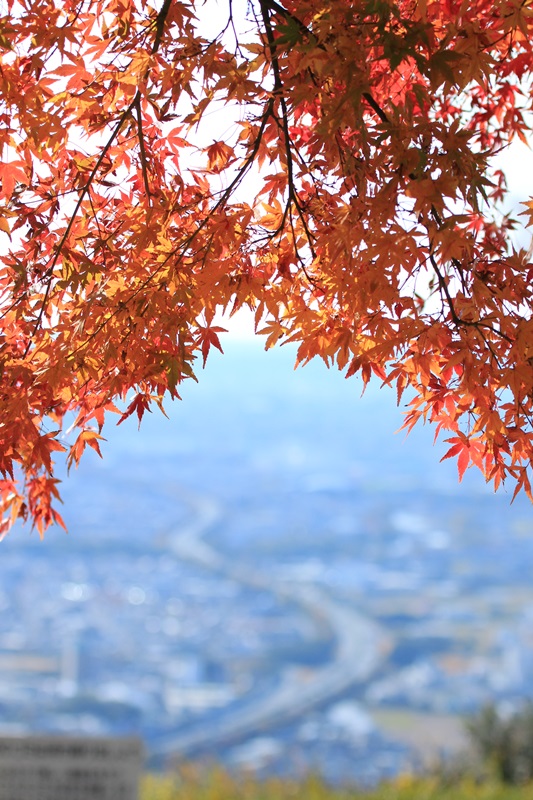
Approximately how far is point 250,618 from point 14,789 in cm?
882

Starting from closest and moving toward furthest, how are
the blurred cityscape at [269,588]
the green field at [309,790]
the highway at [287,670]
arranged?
the green field at [309,790] → the highway at [287,670] → the blurred cityscape at [269,588]

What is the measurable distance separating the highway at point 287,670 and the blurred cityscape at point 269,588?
0.09 ft

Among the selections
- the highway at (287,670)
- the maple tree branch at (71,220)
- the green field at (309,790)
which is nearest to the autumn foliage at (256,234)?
the maple tree branch at (71,220)

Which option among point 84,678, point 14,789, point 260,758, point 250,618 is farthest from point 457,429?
point 250,618

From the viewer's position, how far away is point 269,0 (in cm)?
147

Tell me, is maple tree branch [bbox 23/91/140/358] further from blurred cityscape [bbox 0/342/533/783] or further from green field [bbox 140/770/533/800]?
blurred cityscape [bbox 0/342/533/783]

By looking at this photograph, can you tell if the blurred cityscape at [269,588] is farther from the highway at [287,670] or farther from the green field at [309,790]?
the green field at [309,790]

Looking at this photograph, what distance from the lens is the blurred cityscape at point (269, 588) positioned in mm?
9648

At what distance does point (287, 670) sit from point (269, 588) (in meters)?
1.64

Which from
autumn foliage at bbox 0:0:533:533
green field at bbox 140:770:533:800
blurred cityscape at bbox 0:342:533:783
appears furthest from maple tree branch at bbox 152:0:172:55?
blurred cityscape at bbox 0:342:533:783

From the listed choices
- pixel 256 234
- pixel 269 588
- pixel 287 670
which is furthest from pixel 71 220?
pixel 269 588

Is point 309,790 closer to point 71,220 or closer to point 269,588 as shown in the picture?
point 71,220

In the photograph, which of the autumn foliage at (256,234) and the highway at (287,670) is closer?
the autumn foliage at (256,234)

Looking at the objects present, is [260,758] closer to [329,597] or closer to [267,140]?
[329,597]
